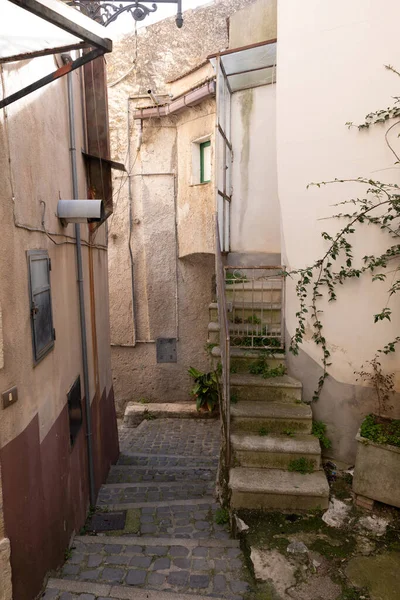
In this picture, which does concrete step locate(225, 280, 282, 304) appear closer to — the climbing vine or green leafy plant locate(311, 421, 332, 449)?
the climbing vine

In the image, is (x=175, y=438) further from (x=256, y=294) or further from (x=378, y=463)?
(x=378, y=463)

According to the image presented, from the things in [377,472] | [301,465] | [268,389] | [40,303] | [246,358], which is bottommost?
[301,465]

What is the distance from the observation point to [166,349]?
11.9 m

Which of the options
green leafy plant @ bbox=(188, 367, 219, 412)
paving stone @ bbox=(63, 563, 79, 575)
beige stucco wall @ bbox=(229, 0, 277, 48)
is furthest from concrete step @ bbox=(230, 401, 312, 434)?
beige stucco wall @ bbox=(229, 0, 277, 48)

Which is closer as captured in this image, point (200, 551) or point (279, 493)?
point (200, 551)

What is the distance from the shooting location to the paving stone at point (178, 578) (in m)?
3.67

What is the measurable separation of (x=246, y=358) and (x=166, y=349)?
244 inches

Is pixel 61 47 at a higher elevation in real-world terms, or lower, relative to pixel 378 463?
higher

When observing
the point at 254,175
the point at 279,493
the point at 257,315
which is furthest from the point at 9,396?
the point at 254,175

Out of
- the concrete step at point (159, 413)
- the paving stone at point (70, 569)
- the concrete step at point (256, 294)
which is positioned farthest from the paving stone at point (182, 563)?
the concrete step at point (159, 413)

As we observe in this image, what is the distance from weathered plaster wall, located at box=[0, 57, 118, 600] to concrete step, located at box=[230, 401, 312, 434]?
6.74 feet

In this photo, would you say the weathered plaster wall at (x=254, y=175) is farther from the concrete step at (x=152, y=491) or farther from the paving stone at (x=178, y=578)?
the paving stone at (x=178, y=578)

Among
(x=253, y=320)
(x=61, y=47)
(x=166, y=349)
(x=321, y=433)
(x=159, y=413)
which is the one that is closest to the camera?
(x=61, y=47)

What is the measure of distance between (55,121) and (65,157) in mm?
539
